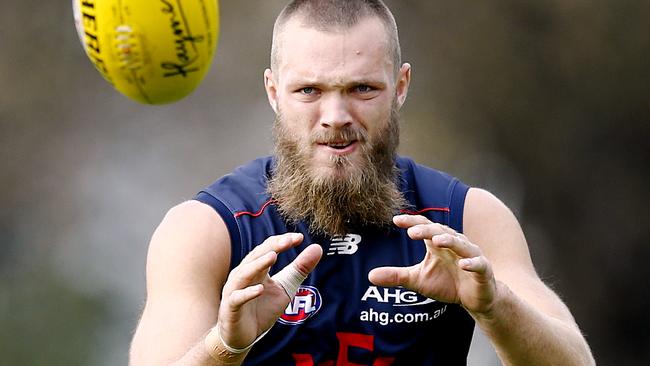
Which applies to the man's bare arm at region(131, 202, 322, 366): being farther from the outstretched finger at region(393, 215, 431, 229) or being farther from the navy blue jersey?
the outstretched finger at region(393, 215, 431, 229)

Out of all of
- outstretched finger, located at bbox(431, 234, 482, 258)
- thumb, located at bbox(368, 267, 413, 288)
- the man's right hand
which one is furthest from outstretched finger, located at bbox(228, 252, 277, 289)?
outstretched finger, located at bbox(431, 234, 482, 258)

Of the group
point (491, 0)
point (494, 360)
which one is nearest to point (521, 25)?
point (491, 0)

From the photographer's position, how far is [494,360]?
850 cm

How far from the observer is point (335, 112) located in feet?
13.9

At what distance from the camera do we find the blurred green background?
9.12 metres

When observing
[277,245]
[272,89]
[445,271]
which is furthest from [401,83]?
[277,245]

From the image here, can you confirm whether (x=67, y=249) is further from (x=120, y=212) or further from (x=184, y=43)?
(x=184, y=43)

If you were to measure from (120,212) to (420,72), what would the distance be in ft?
8.79

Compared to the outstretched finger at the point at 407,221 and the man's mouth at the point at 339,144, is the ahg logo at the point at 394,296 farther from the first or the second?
the outstretched finger at the point at 407,221

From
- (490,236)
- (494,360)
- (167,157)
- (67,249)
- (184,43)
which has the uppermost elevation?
(184,43)

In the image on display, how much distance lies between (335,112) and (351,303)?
27.7 inches

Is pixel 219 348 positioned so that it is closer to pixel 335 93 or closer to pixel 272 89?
pixel 335 93

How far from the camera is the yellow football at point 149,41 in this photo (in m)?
3.82

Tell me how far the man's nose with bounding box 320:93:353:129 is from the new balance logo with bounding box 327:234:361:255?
455mm
